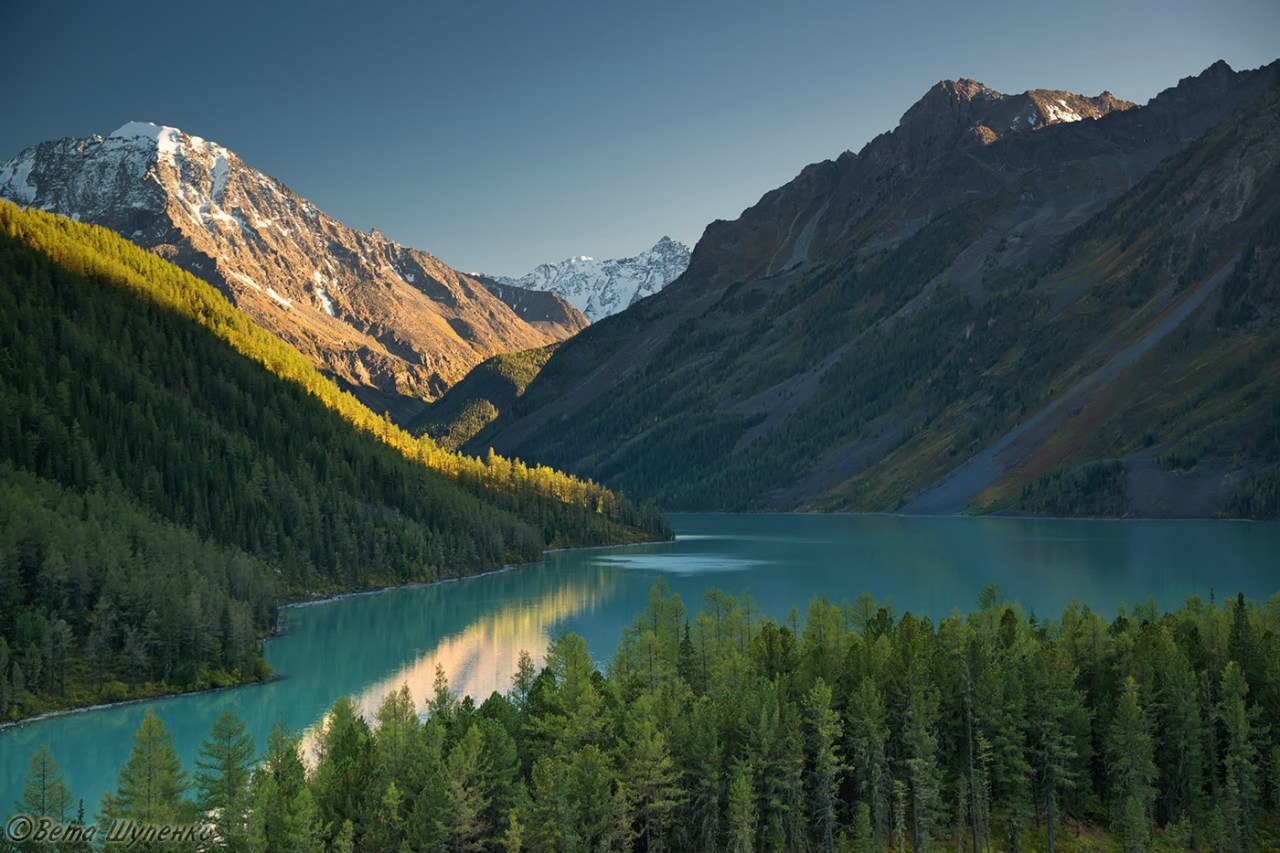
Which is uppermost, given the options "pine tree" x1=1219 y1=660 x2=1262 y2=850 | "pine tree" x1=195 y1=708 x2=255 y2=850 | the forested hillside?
the forested hillside

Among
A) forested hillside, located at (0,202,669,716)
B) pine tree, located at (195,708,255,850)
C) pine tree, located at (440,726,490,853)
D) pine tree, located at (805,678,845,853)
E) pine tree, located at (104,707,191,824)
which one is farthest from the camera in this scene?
forested hillside, located at (0,202,669,716)

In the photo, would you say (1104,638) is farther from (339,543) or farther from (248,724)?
(339,543)

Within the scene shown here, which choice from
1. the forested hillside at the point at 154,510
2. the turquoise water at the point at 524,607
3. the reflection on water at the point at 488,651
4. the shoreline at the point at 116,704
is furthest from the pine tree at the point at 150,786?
the forested hillside at the point at 154,510

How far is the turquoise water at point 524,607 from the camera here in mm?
78188

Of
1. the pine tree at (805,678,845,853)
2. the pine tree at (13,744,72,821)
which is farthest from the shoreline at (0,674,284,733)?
the pine tree at (805,678,845,853)

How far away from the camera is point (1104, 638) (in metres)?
66.7

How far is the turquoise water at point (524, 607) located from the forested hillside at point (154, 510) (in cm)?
525

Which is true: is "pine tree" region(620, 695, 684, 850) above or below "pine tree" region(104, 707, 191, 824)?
below

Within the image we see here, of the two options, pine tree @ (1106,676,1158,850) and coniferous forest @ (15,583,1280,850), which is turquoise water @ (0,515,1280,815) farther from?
pine tree @ (1106,676,1158,850)

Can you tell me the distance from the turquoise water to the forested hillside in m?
5.25

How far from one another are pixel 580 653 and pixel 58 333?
14414cm

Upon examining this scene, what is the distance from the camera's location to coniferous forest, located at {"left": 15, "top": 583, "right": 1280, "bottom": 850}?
46.2 meters

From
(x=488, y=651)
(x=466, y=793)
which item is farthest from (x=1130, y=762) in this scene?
(x=488, y=651)

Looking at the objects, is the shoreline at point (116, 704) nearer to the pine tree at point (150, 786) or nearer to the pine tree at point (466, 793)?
the pine tree at point (150, 786)
